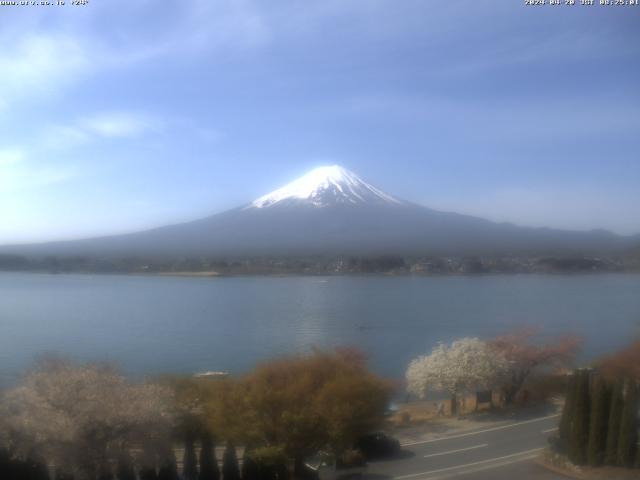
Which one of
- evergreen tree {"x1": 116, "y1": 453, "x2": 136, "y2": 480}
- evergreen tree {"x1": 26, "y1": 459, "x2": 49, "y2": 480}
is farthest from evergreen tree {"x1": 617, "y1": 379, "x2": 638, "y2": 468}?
evergreen tree {"x1": 26, "y1": 459, "x2": 49, "y2": 480}

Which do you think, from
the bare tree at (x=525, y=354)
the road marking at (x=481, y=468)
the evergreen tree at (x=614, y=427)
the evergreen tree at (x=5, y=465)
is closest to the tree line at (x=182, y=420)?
the evergreen tree at (x=5, y=465)

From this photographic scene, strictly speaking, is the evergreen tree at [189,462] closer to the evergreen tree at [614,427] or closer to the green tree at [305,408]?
the green tree at [305,408]

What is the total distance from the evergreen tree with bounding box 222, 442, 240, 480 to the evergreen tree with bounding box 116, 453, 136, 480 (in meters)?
0.69

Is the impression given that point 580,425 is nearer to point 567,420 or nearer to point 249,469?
point 567,420

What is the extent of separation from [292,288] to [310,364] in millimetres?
13550

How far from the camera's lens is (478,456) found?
5285mm

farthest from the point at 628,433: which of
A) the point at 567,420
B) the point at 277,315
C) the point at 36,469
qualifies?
the point at 277,315

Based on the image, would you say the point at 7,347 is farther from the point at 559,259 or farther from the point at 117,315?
the point at 559,259

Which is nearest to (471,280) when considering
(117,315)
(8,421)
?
(117,315)

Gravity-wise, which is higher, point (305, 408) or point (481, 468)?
point (305, 408)

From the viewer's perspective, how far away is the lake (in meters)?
9.58

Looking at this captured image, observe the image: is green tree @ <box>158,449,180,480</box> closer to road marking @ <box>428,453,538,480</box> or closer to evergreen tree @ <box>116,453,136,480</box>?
evergreen tree @ <box>116,453,136,480</box>

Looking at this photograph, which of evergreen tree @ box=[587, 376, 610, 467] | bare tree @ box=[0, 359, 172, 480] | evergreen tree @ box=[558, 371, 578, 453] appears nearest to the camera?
bare tree @ box=[0, 359, 172, 480]

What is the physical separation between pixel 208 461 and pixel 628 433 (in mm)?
3255
